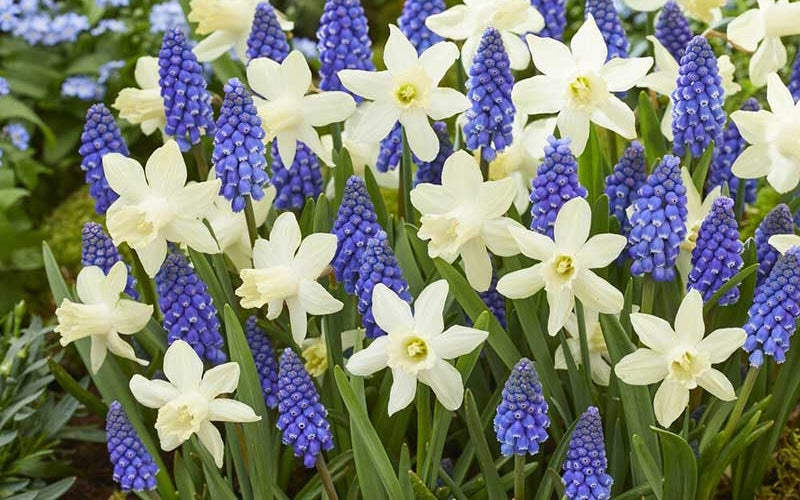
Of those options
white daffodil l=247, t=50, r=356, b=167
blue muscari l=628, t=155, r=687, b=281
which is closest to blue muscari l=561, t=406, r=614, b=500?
blue muscari l=628, t=155, r=687, b=281

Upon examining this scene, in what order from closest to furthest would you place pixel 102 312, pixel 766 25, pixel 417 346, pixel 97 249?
pixel 417 346
pixel 102 312
pixel 97 249
pixel 766 25

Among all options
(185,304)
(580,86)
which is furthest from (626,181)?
(185,304)

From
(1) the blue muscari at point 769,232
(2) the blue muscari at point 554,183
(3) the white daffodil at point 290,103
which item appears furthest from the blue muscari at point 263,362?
(1) the blue muscari at point 769,232

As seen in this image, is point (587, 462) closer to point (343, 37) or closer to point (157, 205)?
point (157, 205)

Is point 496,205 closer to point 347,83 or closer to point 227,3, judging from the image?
point 347,83

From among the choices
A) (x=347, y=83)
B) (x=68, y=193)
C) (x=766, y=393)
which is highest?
(x=347, y=83)

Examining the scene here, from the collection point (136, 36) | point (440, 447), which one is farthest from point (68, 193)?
point (440, 447)

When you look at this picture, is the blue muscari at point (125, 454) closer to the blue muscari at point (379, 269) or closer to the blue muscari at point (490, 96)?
the blue muscari at point (379, 269)

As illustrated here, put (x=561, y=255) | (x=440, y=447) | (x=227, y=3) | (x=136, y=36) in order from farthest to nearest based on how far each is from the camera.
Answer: (x=136, y=36), (x=227, y=3), (x=440, y=447), (x=561, y=255)
